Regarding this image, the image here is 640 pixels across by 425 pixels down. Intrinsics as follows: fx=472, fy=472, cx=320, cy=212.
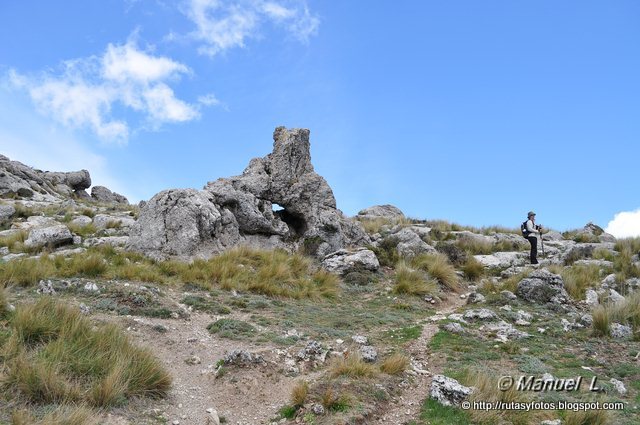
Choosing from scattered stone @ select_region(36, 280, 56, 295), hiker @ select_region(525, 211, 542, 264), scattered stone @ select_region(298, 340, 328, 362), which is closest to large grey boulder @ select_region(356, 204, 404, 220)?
hiker @ select_region(525, 211, 542, 264)

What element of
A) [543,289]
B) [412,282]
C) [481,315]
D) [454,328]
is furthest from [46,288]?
[543,289]

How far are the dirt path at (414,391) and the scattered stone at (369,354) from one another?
0.71 meters

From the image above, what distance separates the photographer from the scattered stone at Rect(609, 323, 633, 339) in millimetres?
10668

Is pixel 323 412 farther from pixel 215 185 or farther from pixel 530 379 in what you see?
pixel 215 185

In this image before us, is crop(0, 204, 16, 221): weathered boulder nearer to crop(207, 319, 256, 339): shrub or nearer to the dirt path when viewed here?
crop(207, 319, 256, 339): shrub

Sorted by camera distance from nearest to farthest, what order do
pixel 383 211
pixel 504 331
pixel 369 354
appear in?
pixel 369 354, pixel 504 331, pixel 383 211

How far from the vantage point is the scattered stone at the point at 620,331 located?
10668 mm

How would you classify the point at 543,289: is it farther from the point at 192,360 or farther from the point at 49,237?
the point at 49,237

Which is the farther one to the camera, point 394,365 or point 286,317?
point 286,317

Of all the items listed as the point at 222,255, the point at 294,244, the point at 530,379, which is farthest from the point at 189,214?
the point at 530,379

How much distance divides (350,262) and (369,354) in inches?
327

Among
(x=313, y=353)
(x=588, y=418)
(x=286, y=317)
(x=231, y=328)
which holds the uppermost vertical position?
(x=588, y=418)

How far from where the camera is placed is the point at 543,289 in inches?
557

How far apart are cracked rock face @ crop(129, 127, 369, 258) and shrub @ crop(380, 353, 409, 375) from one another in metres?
9.19
